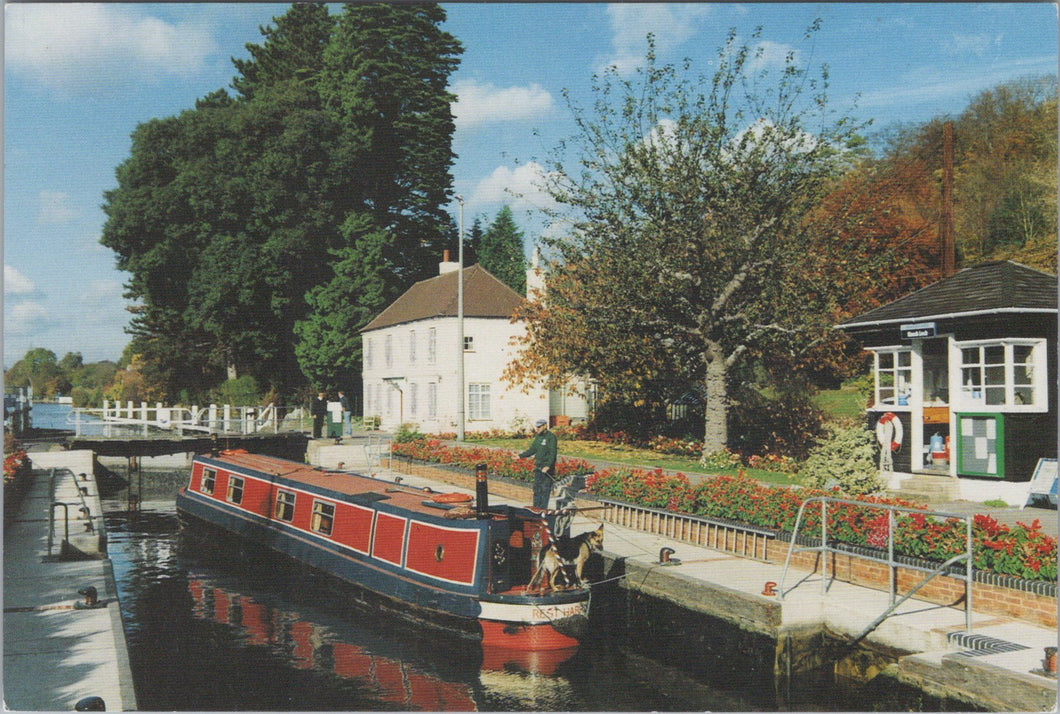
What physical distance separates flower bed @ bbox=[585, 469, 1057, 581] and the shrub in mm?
1057

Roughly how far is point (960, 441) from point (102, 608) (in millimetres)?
15361

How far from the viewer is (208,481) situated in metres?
20.8

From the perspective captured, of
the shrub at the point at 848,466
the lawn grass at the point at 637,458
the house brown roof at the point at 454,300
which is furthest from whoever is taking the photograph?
the house brown roof at the point at 454,300

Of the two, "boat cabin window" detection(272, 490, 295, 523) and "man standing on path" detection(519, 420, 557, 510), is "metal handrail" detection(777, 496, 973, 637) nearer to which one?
"man standing on path" detection(519, 420, 557, 510)

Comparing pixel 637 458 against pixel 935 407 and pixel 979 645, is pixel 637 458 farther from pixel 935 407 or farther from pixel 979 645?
pixel 979 645

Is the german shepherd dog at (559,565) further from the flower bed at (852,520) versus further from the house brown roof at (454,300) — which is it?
the house brown roof at (454,300)

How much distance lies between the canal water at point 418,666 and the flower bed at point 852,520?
6.22ft

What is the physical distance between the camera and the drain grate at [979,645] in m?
8.40

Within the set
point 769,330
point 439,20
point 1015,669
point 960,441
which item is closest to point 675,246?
point 769,330

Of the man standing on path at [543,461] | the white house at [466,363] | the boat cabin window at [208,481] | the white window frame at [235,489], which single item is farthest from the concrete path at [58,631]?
the white house at [466,363]

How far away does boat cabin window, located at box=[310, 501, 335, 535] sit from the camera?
50.8 ft

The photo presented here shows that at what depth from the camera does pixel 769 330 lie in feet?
76.6

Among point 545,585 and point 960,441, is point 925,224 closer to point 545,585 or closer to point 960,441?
point 960,441

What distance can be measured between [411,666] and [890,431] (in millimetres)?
12060
